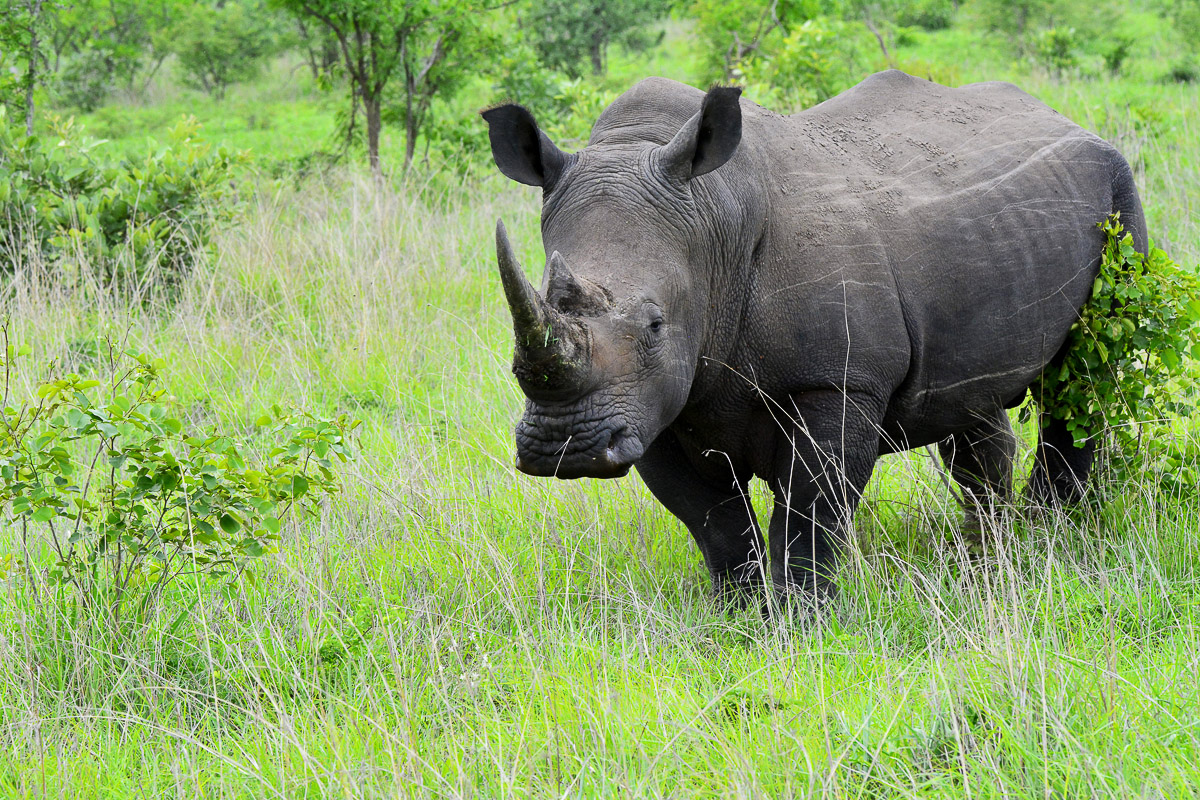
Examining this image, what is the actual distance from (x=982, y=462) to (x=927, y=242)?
143cm

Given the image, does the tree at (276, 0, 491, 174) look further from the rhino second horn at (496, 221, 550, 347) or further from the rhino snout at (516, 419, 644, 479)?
the rhino second horn at (496, 221, 550, 347)

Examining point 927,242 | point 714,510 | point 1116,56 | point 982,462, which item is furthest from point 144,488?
point 1116,56

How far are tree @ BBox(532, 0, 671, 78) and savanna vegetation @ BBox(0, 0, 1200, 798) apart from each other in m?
11.5

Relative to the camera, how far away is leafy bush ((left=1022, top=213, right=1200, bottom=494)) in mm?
4406

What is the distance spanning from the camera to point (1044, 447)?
4953 mm

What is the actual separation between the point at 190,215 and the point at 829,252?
543 centimetres

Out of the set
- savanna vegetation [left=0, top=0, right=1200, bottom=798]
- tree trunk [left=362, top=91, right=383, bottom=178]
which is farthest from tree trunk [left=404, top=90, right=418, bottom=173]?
savanna vegetation [left=0, top=0, right=1200, bottom=798]

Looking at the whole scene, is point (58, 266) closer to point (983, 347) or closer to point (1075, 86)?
point (983, 347)

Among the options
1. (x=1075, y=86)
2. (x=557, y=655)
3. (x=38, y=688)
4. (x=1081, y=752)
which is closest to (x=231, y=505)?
(x=38, y=688)

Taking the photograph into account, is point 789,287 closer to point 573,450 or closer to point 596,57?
point 573,450

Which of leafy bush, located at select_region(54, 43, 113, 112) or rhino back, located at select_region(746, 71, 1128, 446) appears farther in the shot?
leafy bush, located at select_region(54, 43, 113, 112)

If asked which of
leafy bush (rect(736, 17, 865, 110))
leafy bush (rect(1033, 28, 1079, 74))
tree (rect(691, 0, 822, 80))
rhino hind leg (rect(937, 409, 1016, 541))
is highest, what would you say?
tree (rect(691, 0, 822, 80))

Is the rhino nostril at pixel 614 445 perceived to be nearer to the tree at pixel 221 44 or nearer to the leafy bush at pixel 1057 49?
the leafy bush at pixel 1057 49

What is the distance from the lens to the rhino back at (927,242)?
379cm
